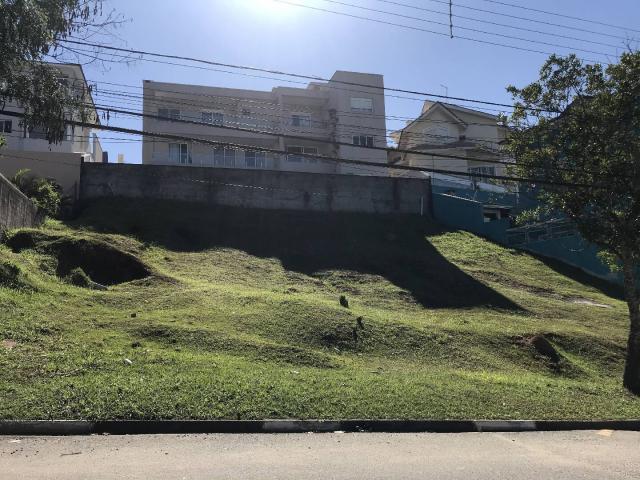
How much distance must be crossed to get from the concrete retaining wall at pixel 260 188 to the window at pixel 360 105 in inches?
535

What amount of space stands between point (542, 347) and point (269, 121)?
31.4m

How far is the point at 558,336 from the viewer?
15383mm

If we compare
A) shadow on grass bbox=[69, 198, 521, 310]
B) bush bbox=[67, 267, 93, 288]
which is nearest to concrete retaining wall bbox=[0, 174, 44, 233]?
bush bbox=[67, 267, 93, 288]

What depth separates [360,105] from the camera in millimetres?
43156

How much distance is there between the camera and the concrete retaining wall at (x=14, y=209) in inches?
621

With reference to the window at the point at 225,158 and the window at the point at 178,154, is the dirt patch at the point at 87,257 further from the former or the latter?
the window at the point at 225,158

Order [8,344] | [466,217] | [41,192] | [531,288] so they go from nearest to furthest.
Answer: [8,344]
[41,192]
[531,288]
[466,217]

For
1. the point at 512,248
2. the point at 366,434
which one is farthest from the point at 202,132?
the point at 366,434

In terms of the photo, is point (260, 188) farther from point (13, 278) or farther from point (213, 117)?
point (13, 278)

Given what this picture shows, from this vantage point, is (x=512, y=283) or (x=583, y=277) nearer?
(x=512, y=283)


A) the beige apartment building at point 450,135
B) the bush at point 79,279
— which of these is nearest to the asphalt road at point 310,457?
the bush at point 79,279

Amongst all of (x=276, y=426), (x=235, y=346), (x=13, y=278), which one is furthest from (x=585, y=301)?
(x=13, y=278)

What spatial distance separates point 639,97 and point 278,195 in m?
18.7

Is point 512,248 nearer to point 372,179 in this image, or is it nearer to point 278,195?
point 372,179
